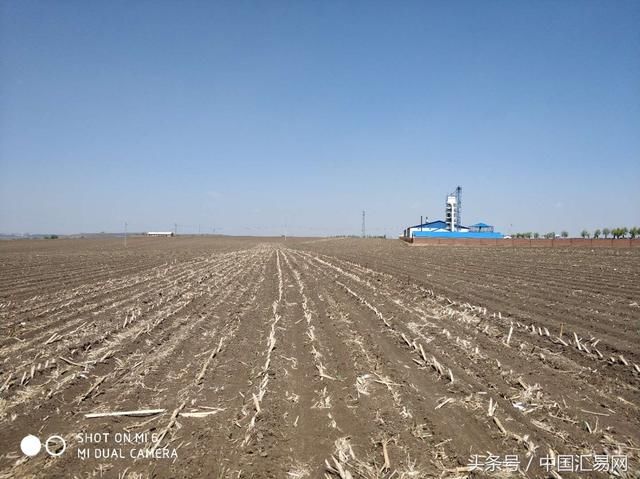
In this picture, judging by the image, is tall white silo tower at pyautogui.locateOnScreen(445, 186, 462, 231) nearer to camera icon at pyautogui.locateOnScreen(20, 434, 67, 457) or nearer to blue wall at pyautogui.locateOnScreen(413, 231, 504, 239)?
blue wall at pyautogui.locateOnScreen(413, 231, 504, 239)

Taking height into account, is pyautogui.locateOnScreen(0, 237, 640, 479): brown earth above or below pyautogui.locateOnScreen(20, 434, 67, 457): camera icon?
above

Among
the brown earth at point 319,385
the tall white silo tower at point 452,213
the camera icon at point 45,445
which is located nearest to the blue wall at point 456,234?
the tall white silo tower at point 452,213

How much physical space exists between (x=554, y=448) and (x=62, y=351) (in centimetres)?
827

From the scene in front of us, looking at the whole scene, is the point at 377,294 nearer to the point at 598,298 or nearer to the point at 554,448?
the point at 598,298

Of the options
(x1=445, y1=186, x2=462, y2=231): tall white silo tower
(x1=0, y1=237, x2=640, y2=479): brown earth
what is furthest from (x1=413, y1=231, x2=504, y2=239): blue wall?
(x1=0, y1=237, x2=640, y2=479): brown earth

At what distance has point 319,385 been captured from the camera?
5.36 m

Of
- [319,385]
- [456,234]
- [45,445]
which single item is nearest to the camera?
[45,445]

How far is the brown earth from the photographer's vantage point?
3674mm

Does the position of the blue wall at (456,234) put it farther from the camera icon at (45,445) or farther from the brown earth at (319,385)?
the camera icon at (45,445)

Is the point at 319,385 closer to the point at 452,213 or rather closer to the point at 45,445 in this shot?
the point at 45,445

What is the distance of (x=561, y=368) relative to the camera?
6.01 meters

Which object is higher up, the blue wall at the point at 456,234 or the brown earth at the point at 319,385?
the blue wall at the point at 456,234

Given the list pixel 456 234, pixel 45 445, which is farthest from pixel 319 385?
pixel 456 234

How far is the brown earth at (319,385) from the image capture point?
3674mm
